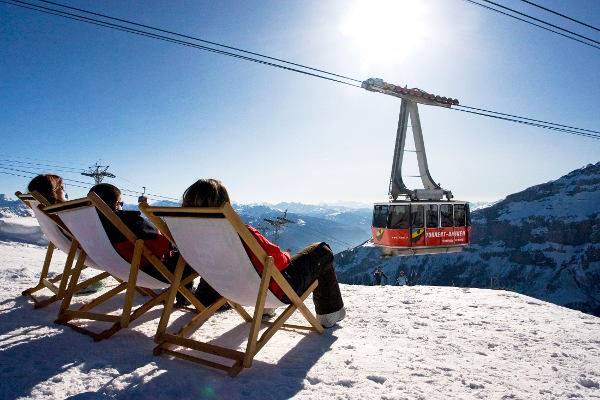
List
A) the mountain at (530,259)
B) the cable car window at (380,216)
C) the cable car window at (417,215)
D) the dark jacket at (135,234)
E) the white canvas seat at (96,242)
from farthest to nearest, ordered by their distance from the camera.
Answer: the mountain at (530,259), the cable car window at (380,216), the cable car window at (417,215), the dark jacket at (135,234), the white canvas seat at (96,242)

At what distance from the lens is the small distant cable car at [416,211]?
623 inches

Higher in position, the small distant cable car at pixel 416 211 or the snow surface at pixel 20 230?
the small distant cable car at pixel 416 211

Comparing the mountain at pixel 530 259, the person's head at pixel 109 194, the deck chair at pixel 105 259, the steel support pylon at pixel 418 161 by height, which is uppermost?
the steel support pylon at pixel 418 161

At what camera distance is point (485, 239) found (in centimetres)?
18575

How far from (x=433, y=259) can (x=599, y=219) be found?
264 ft

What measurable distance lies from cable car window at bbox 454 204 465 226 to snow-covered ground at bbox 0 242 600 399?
12.8 m

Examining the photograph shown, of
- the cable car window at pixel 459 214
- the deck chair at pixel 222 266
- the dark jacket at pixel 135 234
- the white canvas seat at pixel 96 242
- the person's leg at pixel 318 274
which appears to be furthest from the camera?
the cable car window at pixel 459 214

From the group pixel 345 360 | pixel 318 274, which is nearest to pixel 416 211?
pixel 318 274

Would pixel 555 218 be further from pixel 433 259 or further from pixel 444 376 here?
pixel 444 376

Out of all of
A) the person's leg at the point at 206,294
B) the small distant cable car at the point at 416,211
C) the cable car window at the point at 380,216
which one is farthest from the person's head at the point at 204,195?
the cable car window at the point at 380,216

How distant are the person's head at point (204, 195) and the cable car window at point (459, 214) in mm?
15707

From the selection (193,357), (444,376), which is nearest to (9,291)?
(193,357)

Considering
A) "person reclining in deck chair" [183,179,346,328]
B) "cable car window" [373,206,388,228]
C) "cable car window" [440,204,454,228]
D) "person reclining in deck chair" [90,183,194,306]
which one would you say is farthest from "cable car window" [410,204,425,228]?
"person reclining in deck chair" [90,183,194,306]

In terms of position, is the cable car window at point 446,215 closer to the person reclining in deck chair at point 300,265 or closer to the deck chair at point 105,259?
the person reclining in deck chair at point 300,265
